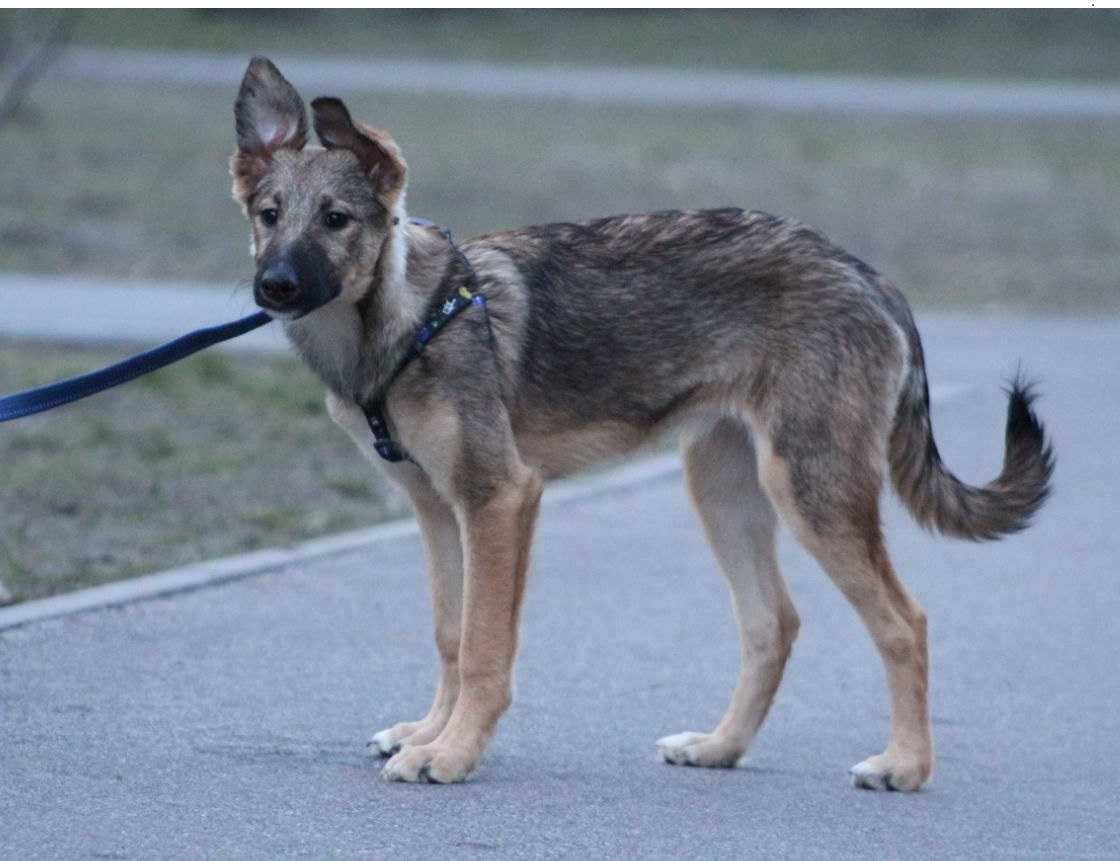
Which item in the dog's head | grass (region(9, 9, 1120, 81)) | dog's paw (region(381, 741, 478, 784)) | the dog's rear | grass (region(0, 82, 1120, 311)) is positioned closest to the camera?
the dog's head

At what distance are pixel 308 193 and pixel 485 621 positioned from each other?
49.1 inches

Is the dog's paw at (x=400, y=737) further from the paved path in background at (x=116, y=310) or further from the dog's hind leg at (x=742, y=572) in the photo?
the paved path in background at (x=116, y=310)

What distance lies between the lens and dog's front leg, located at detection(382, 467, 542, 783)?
5918 mm

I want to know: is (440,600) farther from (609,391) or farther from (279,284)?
(279,284)

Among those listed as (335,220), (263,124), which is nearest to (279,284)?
(335,220)

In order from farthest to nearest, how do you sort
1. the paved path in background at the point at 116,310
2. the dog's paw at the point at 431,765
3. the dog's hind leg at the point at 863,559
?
1. the paved path in background at the point at 116,310
2. the dog's hind leg at the point at 863,559
3. the dog's paw at the point at 431,765

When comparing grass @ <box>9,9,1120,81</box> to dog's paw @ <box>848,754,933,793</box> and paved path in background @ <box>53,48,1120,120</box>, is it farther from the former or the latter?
dog's paw @ <box>848,754,933,793</box>

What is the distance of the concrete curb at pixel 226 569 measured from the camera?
25.2 feet

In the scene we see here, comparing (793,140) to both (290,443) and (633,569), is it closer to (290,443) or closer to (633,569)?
(290,443)

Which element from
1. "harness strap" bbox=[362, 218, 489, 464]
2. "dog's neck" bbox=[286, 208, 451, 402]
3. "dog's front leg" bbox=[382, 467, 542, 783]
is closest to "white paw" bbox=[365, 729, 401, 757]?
"dog's front leg" bbox=[382, 467, 542, 783]

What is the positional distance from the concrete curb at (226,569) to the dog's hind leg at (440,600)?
1.81 metres

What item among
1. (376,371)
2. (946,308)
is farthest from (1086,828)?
(946,308)

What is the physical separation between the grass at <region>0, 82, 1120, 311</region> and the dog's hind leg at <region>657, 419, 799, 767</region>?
11.2 m

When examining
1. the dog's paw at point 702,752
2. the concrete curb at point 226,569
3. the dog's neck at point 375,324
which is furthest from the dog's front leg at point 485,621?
the concrete curb at point 226,569
